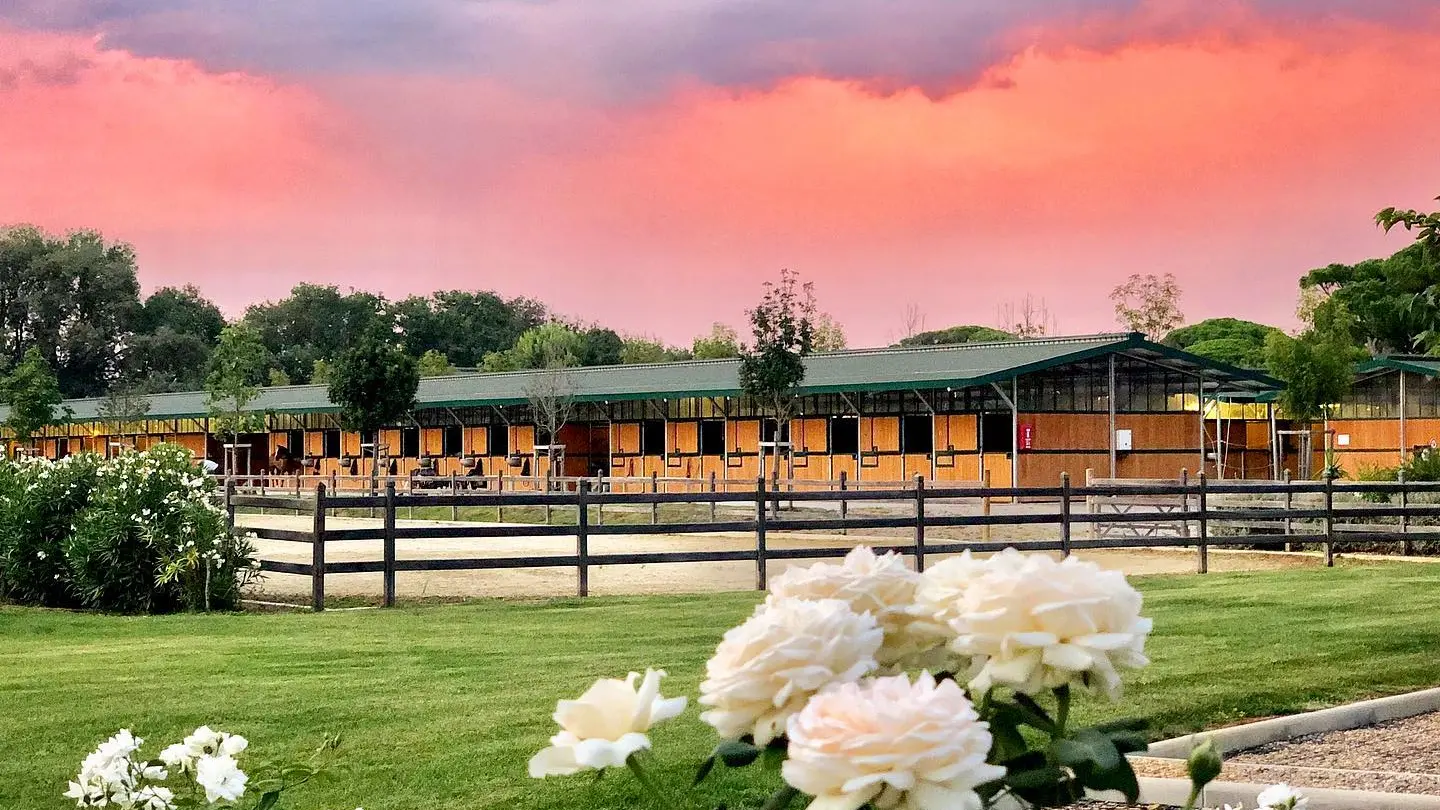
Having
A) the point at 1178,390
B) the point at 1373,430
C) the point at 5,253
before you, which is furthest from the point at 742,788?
the point at 5,253

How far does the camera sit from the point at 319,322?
99.8 meters

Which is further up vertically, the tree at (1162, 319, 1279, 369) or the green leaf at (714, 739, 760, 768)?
the tree at (1162, 319, 1279, 369)

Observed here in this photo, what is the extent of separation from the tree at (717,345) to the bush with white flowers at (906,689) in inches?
2956

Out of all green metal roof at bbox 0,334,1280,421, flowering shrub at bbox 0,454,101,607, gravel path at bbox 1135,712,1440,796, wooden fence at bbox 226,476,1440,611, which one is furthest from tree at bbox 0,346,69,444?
gravel path at bbox 1135,712,1440,796

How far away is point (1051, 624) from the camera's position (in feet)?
5.59

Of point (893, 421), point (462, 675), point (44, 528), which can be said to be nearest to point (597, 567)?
point (44, 528)

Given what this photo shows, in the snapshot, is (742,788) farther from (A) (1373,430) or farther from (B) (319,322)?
(B) (319,322)

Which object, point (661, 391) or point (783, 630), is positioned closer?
point (783, 630)

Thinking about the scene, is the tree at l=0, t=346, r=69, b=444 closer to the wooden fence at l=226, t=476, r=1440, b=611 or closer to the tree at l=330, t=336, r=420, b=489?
the tree at l=330, t=336, r=420, b=489

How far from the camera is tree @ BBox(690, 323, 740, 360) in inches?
3290

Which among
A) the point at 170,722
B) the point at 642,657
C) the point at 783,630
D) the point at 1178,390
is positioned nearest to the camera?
the point at 783,630

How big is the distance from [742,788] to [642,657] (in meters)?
4.29

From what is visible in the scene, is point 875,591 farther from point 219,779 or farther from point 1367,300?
point 1367,300

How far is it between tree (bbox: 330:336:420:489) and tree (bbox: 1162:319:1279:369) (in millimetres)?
49694
